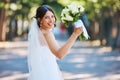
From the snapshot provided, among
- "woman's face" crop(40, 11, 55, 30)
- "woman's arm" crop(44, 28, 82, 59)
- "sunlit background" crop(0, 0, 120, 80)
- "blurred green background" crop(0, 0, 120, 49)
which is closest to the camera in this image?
"woman's arm" crop(44, 28, 82, 59)

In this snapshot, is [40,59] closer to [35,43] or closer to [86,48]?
[35,43]

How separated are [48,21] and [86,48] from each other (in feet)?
94.4

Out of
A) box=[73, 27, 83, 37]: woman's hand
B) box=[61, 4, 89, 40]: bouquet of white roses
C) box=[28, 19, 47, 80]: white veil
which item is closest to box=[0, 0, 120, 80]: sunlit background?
box=[61, 4, 89, 40]: bouquet of white roses

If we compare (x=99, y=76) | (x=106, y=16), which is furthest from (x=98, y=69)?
(x=106, y=16)

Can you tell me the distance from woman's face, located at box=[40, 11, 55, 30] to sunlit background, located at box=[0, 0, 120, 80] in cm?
43

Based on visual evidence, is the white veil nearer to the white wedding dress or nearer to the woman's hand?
the white wedding dress

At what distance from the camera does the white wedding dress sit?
5.07m

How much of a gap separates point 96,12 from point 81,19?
122 ft

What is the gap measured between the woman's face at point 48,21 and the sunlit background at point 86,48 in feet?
1.42

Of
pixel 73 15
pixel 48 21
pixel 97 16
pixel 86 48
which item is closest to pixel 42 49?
pixel 48 21

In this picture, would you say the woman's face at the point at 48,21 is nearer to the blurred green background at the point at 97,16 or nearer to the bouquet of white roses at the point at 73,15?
the bouquet of white roses at the point at 73,15

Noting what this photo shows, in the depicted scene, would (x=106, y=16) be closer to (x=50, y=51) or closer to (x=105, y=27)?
(x=105, y=27)

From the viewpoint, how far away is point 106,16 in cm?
4066

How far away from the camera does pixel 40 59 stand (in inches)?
201
